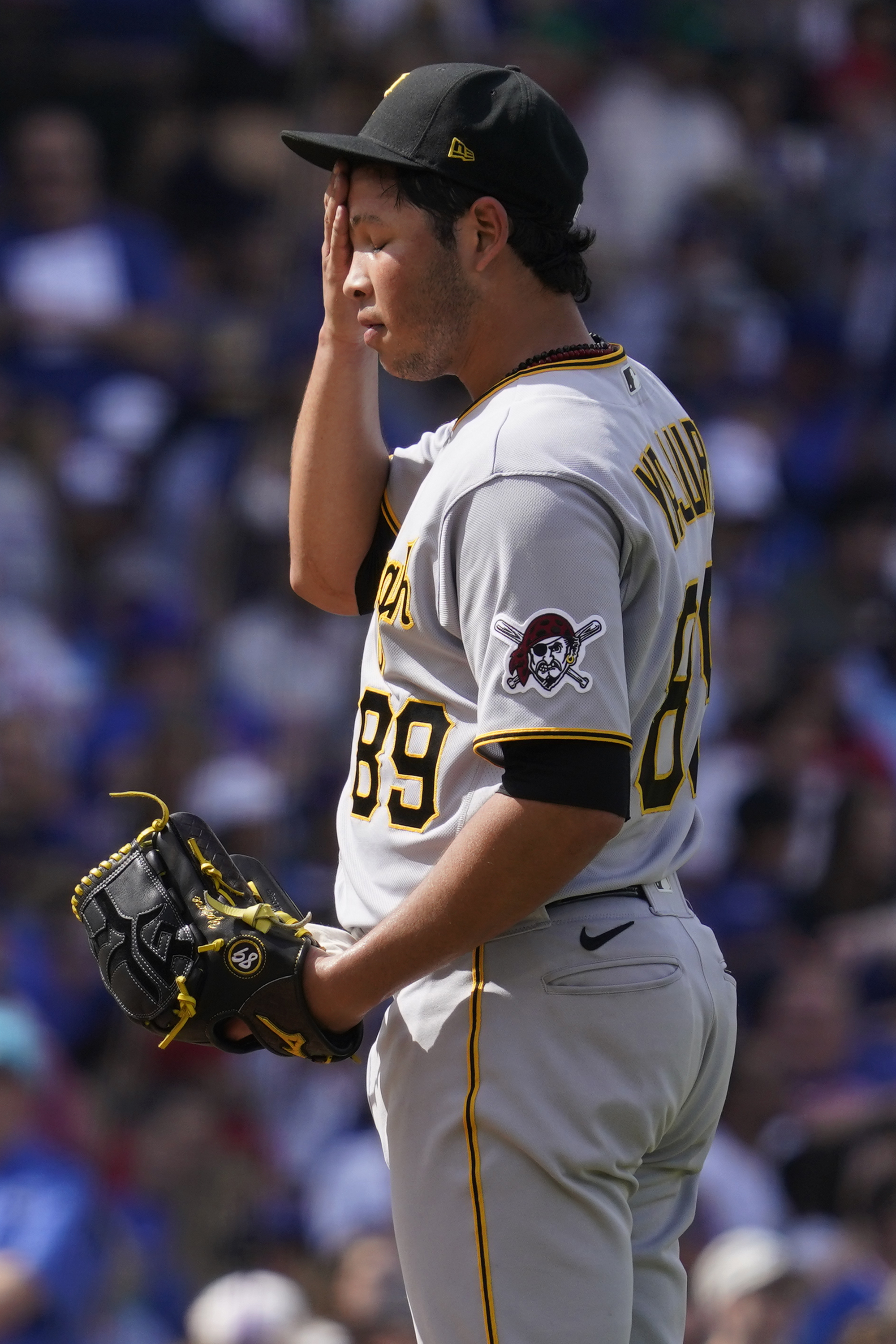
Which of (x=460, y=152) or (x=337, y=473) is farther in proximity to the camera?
(x=337, y=473)

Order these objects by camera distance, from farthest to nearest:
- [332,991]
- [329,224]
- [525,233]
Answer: [329,224], [525,233], [332,991]

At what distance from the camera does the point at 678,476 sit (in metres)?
1.62

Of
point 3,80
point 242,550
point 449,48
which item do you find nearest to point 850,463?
point 449,48

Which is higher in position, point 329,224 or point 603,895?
point 329,224

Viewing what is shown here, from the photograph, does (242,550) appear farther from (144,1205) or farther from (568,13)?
(568,13)

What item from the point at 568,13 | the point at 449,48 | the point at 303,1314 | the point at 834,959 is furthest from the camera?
the point at 568,13

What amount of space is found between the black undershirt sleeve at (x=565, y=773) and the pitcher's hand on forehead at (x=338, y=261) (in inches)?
23.0

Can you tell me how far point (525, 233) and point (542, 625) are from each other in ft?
1.43

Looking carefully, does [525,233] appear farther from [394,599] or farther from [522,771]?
[522,771]

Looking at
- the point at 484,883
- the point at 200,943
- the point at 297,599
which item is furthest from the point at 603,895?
the point at 297,599

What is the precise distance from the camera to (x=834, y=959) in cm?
460

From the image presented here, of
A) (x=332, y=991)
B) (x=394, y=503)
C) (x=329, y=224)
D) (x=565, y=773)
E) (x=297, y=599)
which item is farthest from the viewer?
(x=297, y=599)

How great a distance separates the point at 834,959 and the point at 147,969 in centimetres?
336

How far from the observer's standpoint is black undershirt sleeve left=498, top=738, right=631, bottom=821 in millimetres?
1389
